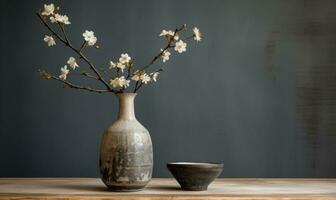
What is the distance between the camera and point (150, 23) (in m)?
2.44

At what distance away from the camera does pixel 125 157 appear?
5.85 ft

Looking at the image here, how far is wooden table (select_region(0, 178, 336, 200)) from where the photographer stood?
166cm

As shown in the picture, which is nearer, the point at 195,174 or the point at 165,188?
the point at 195,174

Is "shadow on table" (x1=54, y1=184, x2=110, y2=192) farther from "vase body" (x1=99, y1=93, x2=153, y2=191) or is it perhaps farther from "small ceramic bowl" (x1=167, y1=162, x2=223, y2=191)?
"small ceramic bowl" (x1=167, y1=162, x2=223, y2=191)

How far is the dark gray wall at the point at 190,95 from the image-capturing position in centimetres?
240

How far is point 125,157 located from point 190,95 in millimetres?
726

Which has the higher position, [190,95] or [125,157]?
[190,95]

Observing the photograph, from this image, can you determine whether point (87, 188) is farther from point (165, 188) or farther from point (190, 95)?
point (190, 95)

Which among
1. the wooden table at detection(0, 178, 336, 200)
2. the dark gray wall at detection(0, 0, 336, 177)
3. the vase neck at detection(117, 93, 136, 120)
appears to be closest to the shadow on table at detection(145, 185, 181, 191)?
the wooden table at detection(0, 178, 336, 200)

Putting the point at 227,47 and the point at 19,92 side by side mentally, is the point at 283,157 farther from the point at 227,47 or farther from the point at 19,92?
the point at 19,92

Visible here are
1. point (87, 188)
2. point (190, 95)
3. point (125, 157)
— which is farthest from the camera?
point (190, 95)

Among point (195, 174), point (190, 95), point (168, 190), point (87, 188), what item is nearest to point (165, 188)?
point (168, 190)

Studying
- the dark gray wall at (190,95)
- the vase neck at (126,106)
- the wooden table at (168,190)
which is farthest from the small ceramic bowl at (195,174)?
the dark gray wall at (190,95)

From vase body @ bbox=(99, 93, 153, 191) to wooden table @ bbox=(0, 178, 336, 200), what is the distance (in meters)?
0.05
